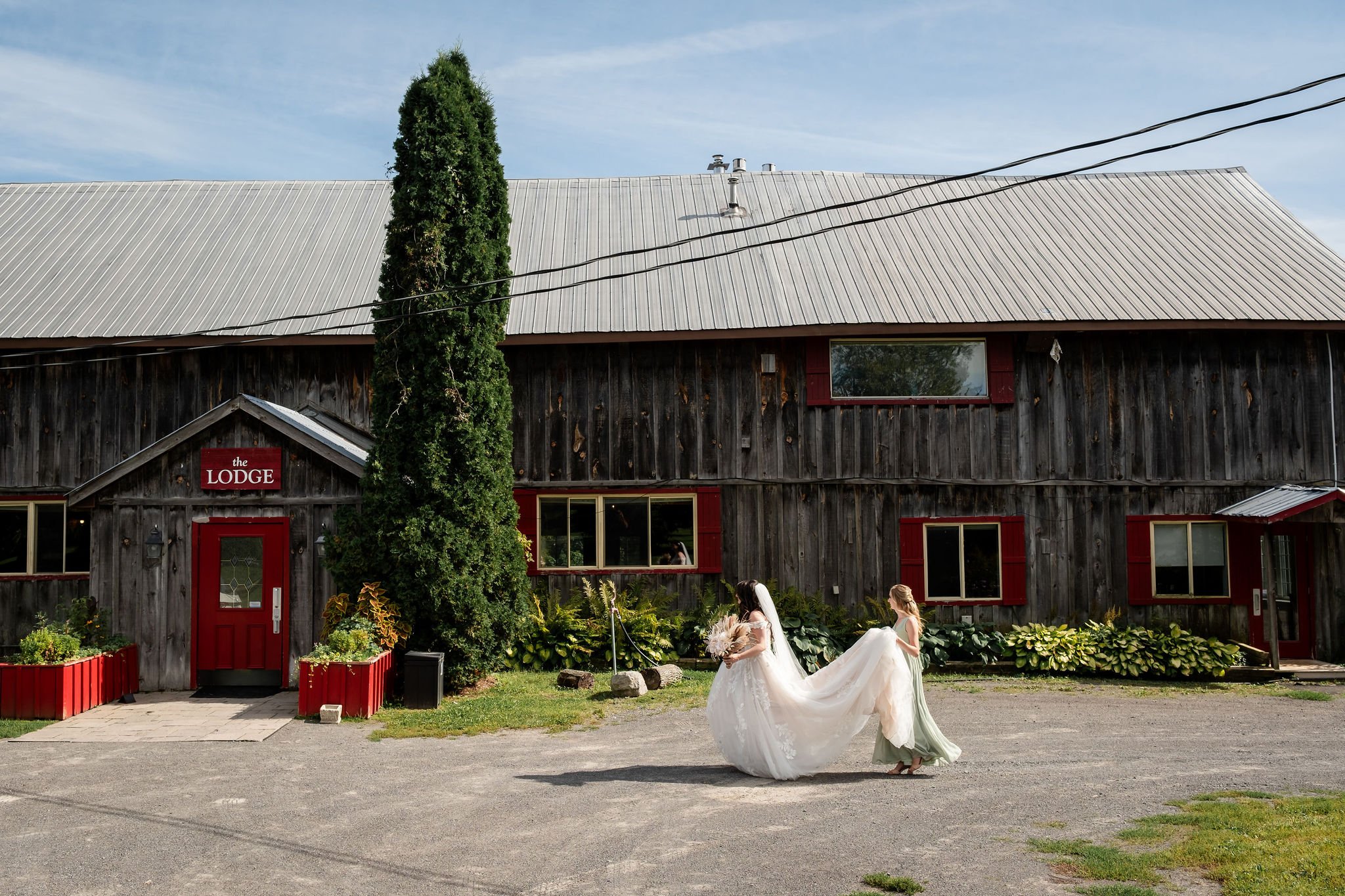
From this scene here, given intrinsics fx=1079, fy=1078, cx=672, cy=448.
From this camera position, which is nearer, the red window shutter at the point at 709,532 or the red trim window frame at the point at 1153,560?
the red trim window frame at the point at 1153,560

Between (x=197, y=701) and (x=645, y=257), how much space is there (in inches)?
386

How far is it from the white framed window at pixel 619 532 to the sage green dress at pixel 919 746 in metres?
7.29

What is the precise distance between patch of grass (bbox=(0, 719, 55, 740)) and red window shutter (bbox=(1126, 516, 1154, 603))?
1445 centimetres

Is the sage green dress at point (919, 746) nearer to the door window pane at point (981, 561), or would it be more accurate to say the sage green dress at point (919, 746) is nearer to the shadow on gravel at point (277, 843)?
the shadow on gravel at point (277, 843)

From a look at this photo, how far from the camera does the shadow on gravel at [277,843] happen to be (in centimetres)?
670

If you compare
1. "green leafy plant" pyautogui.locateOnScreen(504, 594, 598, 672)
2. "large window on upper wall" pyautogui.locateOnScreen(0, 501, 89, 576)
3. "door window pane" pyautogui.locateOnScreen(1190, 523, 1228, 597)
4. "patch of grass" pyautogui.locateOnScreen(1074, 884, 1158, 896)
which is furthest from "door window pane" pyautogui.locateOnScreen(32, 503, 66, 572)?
"door window pane" pyautogui.locateOnScreen(1190, 523, 1228, 597)

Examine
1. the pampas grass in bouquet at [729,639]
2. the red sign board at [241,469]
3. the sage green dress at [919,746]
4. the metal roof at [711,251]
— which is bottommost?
the sage green dress at [919,746]

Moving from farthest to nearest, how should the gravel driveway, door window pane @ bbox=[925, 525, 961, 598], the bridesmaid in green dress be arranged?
door window pane @ bbox=[925, 525, 961, 598]
the bridesmaid in green dress
the gravel driveway

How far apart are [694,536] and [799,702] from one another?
7.21m

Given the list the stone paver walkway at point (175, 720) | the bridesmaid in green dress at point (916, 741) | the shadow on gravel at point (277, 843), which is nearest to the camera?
the shadow on gravel at point (277, 843)

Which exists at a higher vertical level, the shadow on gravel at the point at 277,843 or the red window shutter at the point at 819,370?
the red window shutter at the point at 819,370

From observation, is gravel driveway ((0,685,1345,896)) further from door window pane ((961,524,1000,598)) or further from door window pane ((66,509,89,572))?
door window pane ((66,509,89,572))

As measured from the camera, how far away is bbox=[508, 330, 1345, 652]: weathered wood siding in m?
16.3

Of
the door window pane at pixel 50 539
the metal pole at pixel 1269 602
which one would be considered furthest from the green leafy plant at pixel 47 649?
the metal pole at pixel 1269 602
